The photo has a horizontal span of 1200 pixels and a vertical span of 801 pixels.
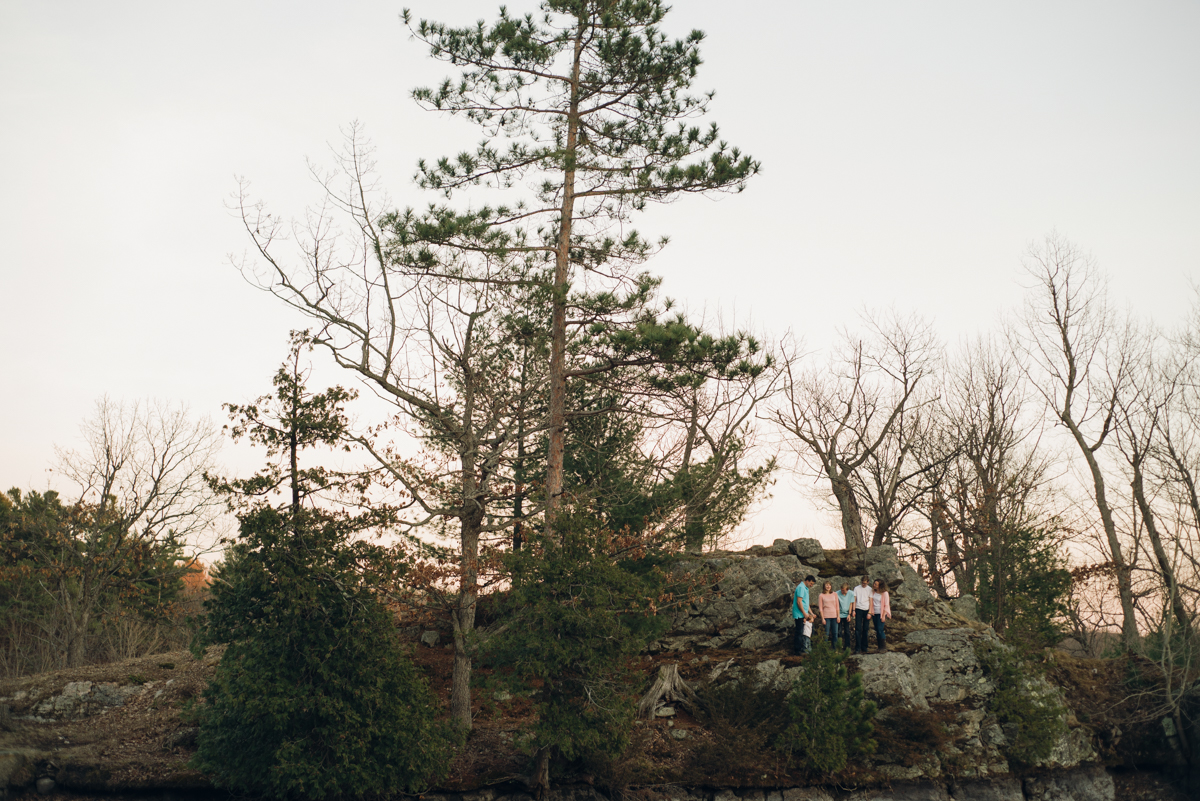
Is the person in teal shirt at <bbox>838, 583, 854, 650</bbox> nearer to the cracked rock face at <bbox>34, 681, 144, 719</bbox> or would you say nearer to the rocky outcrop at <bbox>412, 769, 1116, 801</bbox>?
the rocky outcrop at <bbox>412, 769, 1116, 801</bbox>

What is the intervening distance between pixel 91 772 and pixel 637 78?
16787 millimetres

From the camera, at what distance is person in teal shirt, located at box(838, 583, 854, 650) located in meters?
15.3

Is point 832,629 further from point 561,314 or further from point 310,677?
point 310,677

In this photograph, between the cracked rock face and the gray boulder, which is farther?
the cracked rock face

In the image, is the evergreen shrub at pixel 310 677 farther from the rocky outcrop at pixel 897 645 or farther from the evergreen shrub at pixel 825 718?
the rocky outcrop at pixel 897 645

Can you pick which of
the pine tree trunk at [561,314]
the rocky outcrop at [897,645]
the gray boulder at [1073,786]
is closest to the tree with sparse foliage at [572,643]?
the pine tree trunk at [561,314]

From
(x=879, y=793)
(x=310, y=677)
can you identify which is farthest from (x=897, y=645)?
(x=310, y=677)

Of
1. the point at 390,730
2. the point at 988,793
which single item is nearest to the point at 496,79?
the point at 390,730

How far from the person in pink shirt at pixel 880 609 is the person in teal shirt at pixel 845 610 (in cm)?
45

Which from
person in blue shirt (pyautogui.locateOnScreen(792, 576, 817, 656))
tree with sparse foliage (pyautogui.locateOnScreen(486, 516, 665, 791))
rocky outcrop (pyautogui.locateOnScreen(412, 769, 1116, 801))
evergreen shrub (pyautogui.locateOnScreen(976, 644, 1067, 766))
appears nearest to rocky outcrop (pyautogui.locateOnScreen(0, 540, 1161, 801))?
rocky outcrop (pyautogui.locateOnScreen(412, 769, 1116, 801))

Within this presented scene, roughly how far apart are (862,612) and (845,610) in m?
0.44

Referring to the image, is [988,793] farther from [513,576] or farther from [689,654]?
[513,576]

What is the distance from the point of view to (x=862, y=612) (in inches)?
593

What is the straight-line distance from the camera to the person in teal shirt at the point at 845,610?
1530 centimetres
